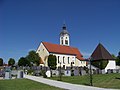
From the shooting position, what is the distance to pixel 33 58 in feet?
229

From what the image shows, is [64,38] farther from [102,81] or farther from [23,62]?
[102,81]

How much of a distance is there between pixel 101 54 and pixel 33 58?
21953mm

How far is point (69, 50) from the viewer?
8144 centimetres

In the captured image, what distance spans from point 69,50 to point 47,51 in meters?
12.6

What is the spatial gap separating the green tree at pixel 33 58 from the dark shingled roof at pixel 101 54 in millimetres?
18219

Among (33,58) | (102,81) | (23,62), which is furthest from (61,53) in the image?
(102,81)

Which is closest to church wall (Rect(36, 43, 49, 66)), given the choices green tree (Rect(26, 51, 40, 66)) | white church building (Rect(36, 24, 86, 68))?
white church building (Rect(36, 24, 86, 68))

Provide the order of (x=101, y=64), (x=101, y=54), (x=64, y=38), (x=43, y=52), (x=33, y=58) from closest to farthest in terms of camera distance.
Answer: (x=101, y=64), (x=101, y=54), (x=33, y=58), (x=43, y=52), (x=64, y=38)

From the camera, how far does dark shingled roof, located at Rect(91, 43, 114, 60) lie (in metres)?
62.2

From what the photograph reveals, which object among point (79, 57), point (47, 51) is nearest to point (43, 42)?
point (47, 51)

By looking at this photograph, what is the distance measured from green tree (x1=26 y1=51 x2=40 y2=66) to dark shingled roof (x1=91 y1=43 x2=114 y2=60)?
59.8ft

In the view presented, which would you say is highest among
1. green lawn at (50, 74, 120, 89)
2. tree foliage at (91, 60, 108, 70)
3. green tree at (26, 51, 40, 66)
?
green tree at (26, 51, 40, 66)

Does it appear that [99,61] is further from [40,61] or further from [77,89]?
A: [77,89]

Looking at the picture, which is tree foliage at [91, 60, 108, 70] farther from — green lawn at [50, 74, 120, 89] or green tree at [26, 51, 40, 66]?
green lawn at [50, 74, 120, 89]
